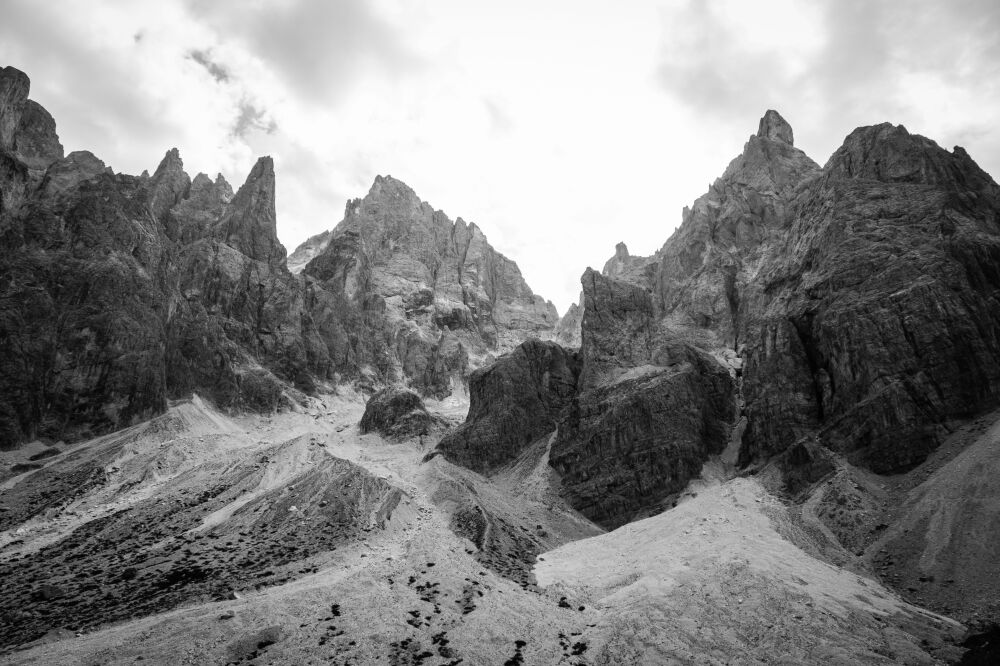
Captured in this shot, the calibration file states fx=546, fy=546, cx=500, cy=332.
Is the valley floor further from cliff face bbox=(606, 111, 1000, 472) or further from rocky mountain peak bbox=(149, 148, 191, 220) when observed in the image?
rocky mountain peak bbox=(149, 148, 191, 220)

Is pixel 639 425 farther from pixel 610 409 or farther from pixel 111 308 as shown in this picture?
pixel 111 308

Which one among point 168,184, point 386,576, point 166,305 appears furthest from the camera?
point 168,184

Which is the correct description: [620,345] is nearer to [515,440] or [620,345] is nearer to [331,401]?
[515,440]

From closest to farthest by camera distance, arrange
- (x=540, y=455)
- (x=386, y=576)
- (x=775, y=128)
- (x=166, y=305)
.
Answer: (x=386, y=576)
(x=540, y=455)
(x=166, y=305)
(x=775, y=128)

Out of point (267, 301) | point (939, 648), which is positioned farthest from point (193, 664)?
point (267, 301)

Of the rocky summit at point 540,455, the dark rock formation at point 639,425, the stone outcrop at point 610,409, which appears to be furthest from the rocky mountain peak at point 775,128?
the dark rock formation at point 639,425

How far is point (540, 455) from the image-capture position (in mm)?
94562

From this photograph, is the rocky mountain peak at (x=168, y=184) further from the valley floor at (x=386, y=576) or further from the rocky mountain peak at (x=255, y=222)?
the valley floor at (x=386, y=576)

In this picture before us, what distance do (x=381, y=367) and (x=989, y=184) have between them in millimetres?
142622

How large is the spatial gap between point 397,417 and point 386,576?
85.5 m

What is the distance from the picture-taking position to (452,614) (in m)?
37.1

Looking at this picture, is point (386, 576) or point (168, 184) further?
point (168, 184)

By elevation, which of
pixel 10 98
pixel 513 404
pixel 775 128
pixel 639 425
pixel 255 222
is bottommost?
pixel 639 425

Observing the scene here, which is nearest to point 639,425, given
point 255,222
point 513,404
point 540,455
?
point 540,455
